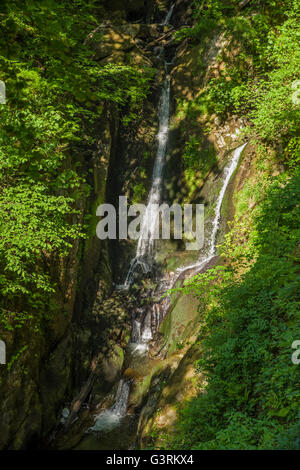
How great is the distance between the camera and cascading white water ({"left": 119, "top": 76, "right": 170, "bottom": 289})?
11.1 metres

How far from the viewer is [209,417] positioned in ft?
10.5

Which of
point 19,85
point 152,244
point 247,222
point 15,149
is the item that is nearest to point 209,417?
point 19,85

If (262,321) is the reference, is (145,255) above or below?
above

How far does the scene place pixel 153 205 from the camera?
11.8 m

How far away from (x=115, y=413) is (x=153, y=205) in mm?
7315

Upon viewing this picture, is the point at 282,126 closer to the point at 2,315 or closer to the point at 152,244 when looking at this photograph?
the point at 152,244

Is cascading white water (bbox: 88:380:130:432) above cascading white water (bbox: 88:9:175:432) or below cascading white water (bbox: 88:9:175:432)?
below

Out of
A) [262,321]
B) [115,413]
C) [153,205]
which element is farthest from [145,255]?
[262,321]

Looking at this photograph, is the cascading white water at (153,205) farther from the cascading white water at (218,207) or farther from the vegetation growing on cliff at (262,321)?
the vegetation growing on cliff at (262,321)

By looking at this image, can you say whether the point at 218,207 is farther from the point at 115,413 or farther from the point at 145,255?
the point at 115,413

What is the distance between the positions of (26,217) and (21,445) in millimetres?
4922

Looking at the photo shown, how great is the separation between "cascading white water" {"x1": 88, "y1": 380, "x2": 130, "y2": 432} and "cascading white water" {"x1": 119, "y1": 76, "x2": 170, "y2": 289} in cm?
350

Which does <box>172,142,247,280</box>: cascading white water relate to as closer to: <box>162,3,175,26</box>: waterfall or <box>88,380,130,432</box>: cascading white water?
<box>88,380,130,432</box>: cascading white water

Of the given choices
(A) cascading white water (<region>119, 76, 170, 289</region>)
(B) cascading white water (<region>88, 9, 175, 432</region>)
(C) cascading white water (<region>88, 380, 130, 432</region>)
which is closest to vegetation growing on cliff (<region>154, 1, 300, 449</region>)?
(B) cascading white water (<region>88, 9, 175, 432</region>)
